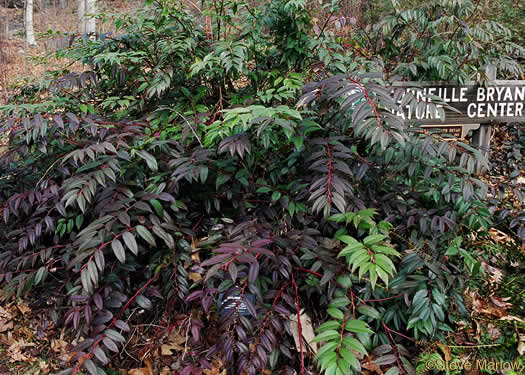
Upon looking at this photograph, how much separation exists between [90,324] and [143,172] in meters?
0.78

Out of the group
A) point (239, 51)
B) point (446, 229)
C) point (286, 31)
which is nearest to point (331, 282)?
point (446, 229)

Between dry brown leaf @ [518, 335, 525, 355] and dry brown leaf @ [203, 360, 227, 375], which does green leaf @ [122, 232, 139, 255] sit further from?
dry brown leaf @ [518, 335, 525, 355]

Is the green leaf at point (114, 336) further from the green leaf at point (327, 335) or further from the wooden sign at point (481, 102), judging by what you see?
the wooden sign at point (481, 102)

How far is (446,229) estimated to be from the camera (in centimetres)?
206

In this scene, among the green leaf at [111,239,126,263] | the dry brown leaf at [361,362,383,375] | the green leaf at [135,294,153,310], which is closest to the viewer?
the green leaf at [111,239,126,263]

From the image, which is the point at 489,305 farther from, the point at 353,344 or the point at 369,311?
the point at 353,344

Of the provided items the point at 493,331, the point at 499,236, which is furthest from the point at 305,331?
the point at 499,236

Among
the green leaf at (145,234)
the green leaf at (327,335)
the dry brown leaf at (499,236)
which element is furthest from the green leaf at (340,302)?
the dry brown leaf at (499,236)

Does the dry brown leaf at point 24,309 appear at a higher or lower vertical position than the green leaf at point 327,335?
lower

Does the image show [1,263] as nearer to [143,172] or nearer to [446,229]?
[143,172]

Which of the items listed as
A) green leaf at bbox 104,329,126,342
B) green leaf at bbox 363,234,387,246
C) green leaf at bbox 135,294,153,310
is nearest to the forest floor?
green leaf at bbox 135,294,153,310

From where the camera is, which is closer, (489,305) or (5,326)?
(489,305)

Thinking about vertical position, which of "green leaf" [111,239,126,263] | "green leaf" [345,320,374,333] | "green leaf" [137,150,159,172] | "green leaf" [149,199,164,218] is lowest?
"green leaf" [345,320,374,333]

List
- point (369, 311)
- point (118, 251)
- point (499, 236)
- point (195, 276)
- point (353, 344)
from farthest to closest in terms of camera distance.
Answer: point (499, 236) → point (195, 276) → point (369, 311) → point (118, 251) → point (353, 344)
